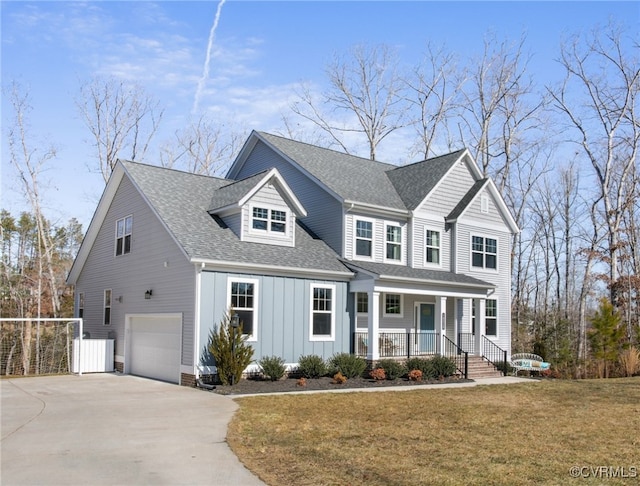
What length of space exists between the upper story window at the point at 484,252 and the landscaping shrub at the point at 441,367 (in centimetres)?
619

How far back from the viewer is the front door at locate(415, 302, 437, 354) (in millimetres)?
23797

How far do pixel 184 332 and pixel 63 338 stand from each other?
10.7 m

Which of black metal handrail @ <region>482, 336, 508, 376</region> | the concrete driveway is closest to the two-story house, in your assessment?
black metal handrail @ <region>482, 336, 508, 376</region>

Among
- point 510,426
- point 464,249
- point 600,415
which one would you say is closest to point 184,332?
point 510,426

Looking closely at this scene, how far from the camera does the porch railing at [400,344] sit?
21406mm

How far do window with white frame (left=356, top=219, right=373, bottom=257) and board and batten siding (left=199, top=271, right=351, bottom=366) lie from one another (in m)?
2.55

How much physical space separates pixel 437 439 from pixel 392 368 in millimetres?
9629

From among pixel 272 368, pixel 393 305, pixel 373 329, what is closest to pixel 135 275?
pixel 272 368

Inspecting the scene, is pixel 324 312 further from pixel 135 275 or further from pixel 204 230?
pixel 135 275

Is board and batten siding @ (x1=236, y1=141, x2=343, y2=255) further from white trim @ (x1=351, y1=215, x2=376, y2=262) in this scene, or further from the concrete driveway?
the concrete driveway

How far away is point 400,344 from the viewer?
2275 cm

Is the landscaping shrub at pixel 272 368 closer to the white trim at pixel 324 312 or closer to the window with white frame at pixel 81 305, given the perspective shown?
the white trim at pixel 324 312

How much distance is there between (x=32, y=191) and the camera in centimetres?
3519

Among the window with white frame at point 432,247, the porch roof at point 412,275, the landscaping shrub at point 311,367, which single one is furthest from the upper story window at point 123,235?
the window with white frame at point 432,247
